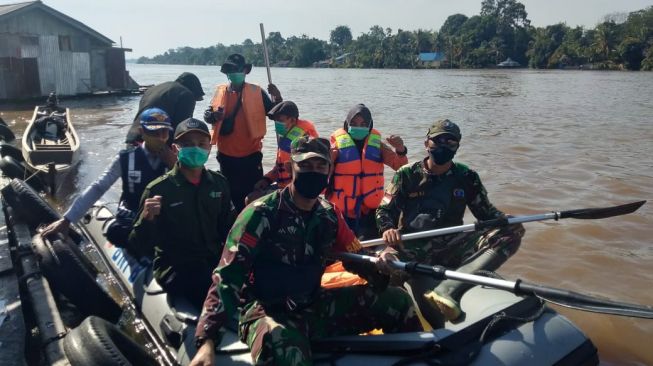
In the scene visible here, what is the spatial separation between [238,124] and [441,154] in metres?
2.33

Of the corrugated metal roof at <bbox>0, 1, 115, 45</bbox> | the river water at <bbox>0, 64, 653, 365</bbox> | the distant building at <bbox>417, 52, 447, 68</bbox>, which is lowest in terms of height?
the river water at <bbox>0, 64, 653, 365</bbox>

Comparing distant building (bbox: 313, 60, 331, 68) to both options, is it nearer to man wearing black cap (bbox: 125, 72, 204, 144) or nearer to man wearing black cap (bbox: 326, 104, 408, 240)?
man wearing black cap (bbox: 125, 72, 204, 144)

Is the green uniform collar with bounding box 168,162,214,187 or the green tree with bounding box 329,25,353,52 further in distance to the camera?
the green tree with bounding box 329,25,353,52

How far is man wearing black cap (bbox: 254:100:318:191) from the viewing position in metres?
4.89

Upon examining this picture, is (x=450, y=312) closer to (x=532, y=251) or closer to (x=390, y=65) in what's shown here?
(x=532, y=251)

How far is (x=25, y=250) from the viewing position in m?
4.91

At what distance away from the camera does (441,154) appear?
12.8 ft

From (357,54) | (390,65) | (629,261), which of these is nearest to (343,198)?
(629,261)

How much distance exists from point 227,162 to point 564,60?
59.7m

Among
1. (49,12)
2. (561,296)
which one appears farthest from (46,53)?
(561,296)

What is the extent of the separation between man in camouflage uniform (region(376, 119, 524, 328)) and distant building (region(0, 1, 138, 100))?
19714 millimetres

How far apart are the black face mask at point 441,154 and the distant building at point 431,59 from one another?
230 feet

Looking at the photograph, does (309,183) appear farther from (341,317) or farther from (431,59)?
(431,59)

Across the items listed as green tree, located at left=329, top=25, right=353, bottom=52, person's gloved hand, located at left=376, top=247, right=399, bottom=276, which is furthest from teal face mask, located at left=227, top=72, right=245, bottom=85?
green tree, located at left=329, top=25, right=353, bottom=52
